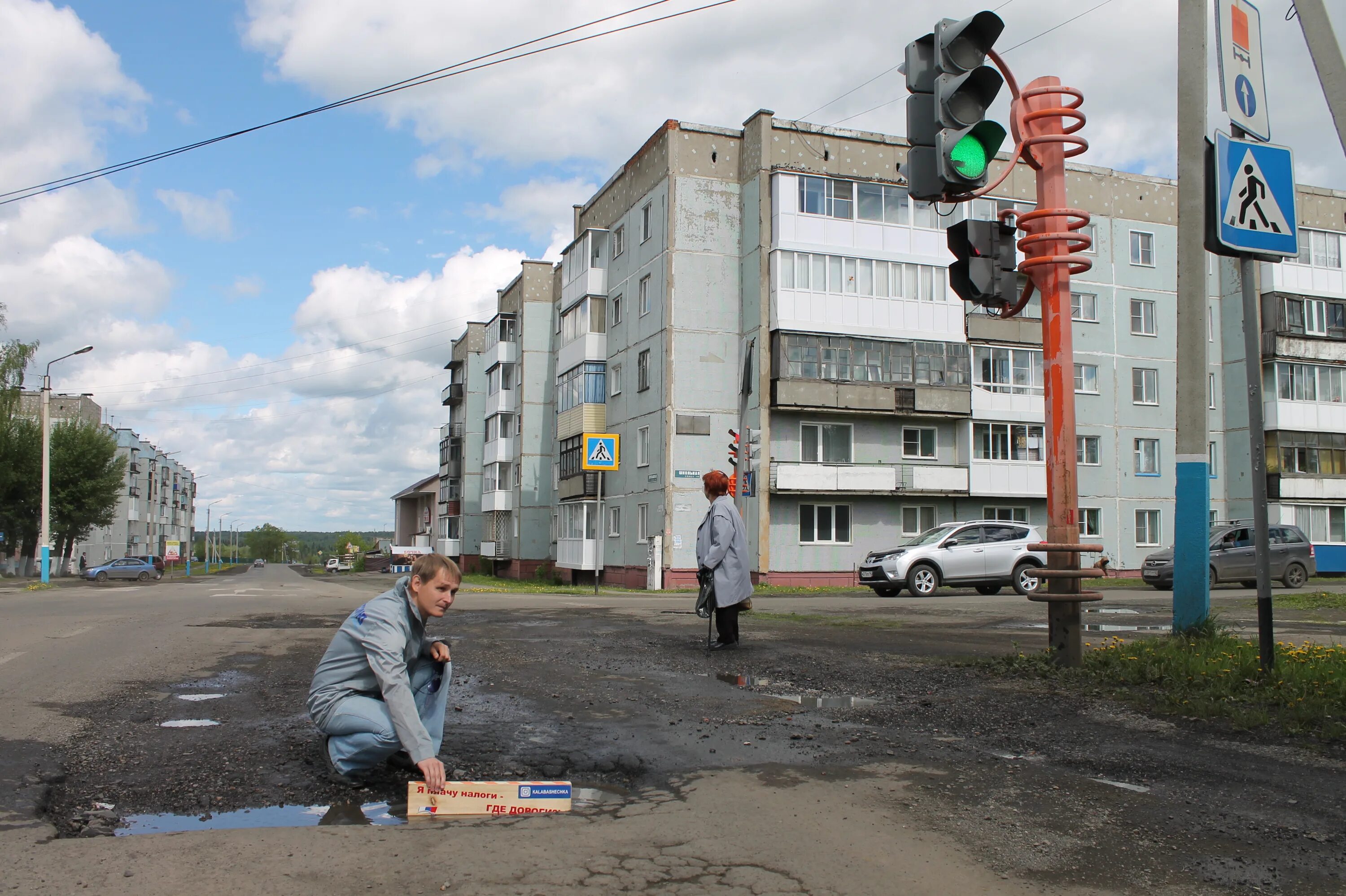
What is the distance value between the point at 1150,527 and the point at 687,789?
129 ft

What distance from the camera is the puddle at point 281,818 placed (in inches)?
160

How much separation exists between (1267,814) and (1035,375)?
117 ft

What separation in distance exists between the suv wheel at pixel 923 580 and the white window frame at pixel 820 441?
37.9 ft

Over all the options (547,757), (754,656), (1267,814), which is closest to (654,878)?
(547,757)

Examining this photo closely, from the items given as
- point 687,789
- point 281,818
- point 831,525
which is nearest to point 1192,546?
point 687,789

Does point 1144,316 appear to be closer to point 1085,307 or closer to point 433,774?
point 1085,307

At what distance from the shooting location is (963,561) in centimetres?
2353

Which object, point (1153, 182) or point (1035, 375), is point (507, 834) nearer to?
point (1035, 375)

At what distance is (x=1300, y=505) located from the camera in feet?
135

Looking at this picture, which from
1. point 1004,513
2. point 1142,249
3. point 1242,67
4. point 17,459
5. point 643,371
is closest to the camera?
point 1242,67

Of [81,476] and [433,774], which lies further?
[81,476]

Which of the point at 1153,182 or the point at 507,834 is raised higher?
the point at 1153,182

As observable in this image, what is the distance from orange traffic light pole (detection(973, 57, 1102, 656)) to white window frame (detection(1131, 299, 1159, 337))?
35.9 metres

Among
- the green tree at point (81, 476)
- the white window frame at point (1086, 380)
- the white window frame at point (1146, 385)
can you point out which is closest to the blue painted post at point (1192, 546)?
the white window frame at point (1086, 380)
